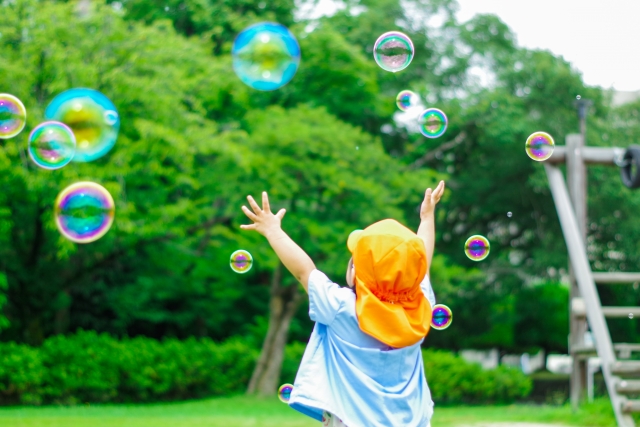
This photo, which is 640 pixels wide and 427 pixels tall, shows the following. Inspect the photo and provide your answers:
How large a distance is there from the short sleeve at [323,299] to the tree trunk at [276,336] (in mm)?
11444

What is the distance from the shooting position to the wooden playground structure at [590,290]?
20.0 ft

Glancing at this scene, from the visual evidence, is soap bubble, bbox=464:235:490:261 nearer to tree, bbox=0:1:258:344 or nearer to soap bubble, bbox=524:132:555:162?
soap bubble, bbox=524:132:555:162

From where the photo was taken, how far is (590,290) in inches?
272

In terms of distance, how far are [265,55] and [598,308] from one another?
362 cm

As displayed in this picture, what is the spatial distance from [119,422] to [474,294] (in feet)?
37.5

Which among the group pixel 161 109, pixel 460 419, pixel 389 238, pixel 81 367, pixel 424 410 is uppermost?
pixel 161 109

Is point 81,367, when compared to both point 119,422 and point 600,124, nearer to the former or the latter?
point 119,422

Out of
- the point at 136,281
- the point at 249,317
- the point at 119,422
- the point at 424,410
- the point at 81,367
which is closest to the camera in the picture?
the point at 424,410

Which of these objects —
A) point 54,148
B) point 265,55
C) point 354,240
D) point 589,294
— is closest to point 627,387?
point 589,294

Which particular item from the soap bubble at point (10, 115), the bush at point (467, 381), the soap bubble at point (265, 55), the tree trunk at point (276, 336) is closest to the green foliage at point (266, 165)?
A: the tree trunk at point (276, 336)

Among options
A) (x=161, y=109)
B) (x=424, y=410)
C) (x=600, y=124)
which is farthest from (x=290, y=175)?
(x=424, y=410)

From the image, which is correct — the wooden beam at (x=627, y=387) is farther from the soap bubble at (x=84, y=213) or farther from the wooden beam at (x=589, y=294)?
→ the soap bubble at (x=84, y=213)

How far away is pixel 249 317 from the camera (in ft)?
58.0

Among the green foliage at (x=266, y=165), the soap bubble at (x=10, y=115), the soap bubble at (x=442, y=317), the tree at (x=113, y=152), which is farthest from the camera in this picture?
the green foliage at (x=266, y=165)
